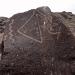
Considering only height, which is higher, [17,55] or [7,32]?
[7,32]

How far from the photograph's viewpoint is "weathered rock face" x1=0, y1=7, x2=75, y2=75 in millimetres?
9023

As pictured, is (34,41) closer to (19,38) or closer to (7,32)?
(19,38)

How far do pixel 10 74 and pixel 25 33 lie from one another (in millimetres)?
1896

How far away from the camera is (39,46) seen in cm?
940

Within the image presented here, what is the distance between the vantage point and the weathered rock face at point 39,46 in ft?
29.6

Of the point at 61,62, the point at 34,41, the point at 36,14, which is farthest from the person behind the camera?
the point at 36,14

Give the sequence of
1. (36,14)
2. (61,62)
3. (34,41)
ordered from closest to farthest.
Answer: (61,62) → (34,41) → (36,14)

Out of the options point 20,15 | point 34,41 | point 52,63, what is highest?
point 20,15

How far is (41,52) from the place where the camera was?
30.4 ft

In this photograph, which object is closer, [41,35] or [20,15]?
[41,35]

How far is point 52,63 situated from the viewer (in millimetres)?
9031

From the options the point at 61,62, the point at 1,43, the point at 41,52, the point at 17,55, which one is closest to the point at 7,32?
the point at 1,43

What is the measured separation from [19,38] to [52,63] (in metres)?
1.96

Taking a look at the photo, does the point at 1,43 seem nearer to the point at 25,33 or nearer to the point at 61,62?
the point at 25,33
